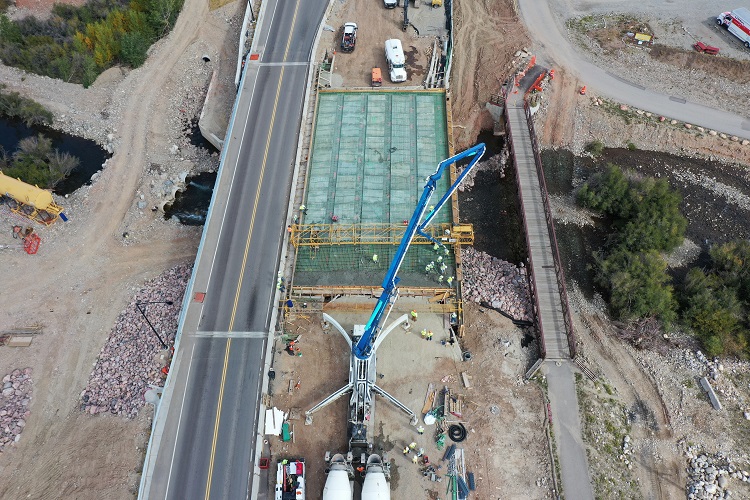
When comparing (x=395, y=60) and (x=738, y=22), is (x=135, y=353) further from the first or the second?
(x=738, y=22)

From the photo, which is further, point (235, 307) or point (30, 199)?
point (30, 199)

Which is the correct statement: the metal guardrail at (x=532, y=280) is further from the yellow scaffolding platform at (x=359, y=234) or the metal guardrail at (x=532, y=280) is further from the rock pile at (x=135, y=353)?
the rock pile at (x=135, y=353)

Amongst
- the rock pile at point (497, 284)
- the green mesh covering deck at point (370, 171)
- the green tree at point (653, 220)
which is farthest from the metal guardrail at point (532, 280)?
the green tree at point (653, 220)

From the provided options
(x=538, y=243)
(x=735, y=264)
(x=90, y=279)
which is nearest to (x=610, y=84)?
(x=735, y=264)

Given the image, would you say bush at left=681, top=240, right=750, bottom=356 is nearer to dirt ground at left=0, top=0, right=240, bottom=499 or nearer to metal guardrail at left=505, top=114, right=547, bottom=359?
metal guardrail at left=505, top=114, right=547, bottom=359

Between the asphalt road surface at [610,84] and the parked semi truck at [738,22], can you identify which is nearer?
the asphalt road surface at [610,84]

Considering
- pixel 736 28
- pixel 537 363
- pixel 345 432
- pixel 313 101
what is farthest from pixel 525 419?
pixel 736 28
